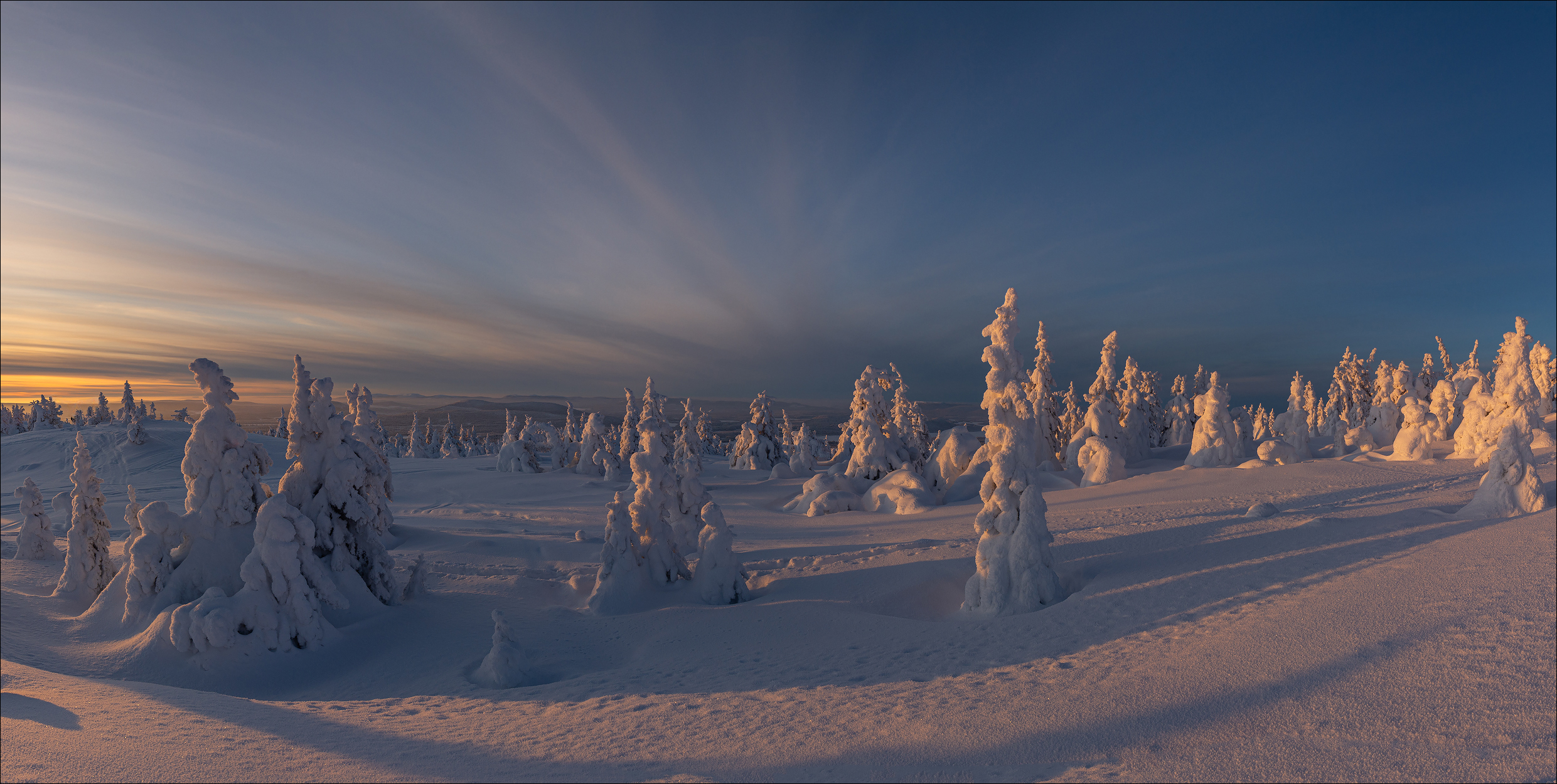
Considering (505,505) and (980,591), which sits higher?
(980,591)

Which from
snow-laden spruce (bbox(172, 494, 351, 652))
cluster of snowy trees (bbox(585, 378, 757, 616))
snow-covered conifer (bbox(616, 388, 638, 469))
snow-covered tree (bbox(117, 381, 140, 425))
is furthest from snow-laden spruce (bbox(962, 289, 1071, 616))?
snow-covered tree (bbox(117, 381, 140, 425))

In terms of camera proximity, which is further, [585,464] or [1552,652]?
[585,464]

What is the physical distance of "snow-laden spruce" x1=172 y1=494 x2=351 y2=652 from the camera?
12148 millimetres

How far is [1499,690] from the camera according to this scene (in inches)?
250

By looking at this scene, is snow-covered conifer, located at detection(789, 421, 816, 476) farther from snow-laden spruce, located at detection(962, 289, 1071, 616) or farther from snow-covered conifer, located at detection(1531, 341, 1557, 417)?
snow-covered conifer, located at detection(1531, 341, 1557, 417)

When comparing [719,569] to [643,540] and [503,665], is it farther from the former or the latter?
[503,665]

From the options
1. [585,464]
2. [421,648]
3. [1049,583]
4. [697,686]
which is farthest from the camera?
[585,464]

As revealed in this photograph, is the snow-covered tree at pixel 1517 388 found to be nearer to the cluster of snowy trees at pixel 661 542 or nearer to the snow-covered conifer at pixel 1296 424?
the snow-covered conifer at pixel 1296 424

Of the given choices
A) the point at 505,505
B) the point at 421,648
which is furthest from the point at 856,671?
the point at 505,505

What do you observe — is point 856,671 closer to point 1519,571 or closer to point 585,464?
point 1519,571

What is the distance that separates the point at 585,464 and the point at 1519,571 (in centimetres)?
5115

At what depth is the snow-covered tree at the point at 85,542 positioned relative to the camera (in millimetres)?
16500

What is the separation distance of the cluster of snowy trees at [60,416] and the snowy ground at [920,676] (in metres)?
66.7

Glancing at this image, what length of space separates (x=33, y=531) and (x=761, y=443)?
50.6 m
